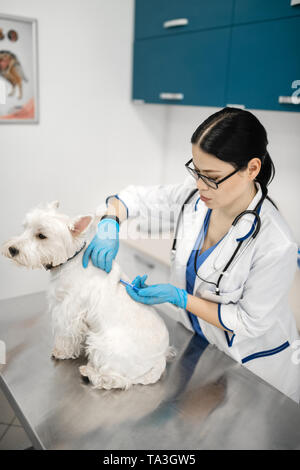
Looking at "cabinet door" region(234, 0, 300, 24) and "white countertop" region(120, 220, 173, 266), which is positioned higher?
"cabinet door" region(234, 0, 300, 24)

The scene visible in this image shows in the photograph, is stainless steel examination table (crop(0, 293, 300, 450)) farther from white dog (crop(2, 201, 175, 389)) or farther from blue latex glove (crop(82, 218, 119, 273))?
blue latex glove (crop(82, 218, 119, 273))

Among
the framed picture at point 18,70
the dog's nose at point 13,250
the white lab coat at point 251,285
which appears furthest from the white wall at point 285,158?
the dog's nose at point 13,250

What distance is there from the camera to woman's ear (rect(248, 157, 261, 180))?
1074 millimetres

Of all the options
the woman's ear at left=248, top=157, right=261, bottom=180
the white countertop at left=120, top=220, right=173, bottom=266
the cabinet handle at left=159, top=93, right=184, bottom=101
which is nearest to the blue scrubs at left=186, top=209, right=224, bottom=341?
the woman's ear at left=248, top=157, right=261, bottom=180

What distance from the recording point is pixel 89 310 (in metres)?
1.15

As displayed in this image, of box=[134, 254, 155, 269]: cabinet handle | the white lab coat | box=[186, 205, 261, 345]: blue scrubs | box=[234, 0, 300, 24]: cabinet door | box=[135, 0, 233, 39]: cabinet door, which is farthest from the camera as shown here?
box=[134, 254, 155, 269]: cabinet handle

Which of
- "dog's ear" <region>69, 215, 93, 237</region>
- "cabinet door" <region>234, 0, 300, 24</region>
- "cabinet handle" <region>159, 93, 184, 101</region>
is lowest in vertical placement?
"dog's ear" <region>69, 215, 93, 237</region>

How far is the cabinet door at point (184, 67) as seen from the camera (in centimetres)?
197

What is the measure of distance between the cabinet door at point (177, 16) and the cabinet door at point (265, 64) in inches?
6.1

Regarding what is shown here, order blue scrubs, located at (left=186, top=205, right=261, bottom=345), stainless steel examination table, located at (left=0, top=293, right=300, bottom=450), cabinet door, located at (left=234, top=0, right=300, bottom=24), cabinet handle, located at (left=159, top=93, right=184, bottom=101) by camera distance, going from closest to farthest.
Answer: stainless steel examination table, located at (left=0, top=293, right=300, bottom=450) < blue scrubs, located at (left=186, top=205, right=261, bottom=345) < cabinet door, located at (left=234, top=0, right=300, bottom=24) < cabinet handle, located at (left=159, top=93, right=184, bottom=101)

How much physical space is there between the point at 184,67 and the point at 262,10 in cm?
55

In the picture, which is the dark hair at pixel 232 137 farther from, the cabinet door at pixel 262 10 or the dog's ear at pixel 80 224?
the cabinet door at pixel 262 10

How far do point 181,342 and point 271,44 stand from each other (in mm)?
1388

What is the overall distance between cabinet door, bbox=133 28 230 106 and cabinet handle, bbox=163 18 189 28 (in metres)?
0.06
